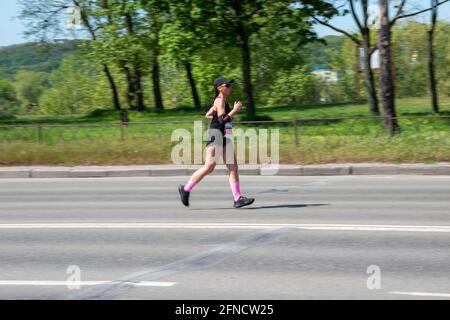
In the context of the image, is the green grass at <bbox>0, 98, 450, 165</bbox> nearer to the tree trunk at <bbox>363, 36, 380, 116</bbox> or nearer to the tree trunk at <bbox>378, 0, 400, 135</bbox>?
the tree trunk at <bbox>378, 0, 400, 135</bbox>

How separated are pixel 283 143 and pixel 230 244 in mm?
10527

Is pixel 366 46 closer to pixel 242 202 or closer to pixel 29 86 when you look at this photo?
pixel 242 202

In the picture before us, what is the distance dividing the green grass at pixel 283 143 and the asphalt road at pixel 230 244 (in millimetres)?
3322

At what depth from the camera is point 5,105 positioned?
226 feet

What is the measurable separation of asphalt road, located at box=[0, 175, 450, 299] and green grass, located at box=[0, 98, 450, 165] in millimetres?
3322

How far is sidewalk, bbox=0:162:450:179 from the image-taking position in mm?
15539

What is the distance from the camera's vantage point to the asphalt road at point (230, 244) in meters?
6.15

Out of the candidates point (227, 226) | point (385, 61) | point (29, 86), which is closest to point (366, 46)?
point (385, 61)

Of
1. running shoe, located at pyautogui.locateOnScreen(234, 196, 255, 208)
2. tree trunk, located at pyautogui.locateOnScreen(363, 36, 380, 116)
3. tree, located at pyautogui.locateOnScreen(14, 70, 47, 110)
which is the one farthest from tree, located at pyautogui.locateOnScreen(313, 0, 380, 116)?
tree, located at pyautogui.locateOnScreen(14, 70, 47, 110)

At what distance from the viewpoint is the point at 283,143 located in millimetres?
18344

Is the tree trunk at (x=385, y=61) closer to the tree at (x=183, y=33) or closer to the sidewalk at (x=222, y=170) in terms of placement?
the sidewalk at (x=222, y=170)
